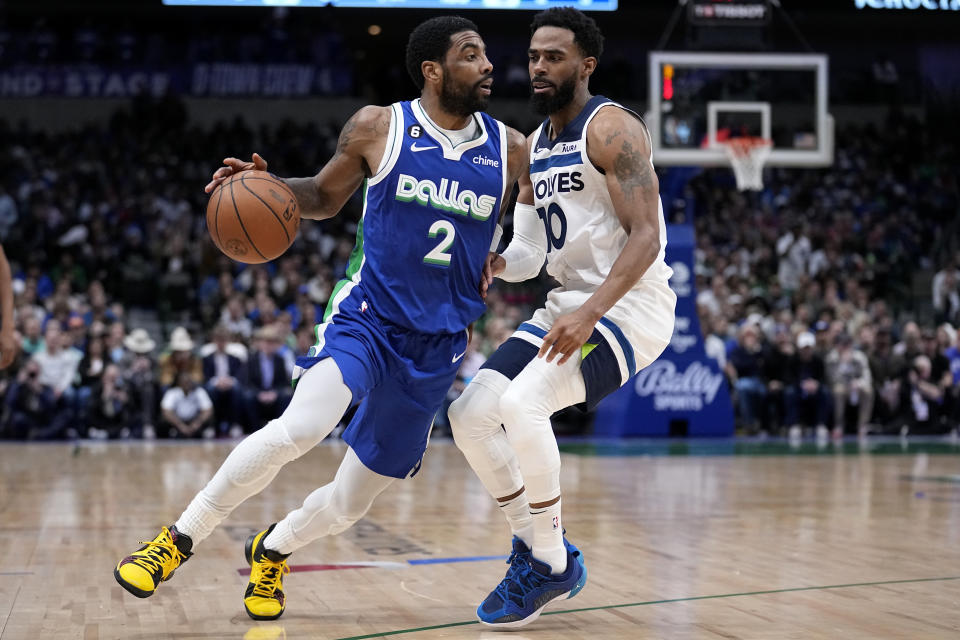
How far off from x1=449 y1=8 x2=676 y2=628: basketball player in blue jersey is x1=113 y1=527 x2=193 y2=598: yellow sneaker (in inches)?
42.1

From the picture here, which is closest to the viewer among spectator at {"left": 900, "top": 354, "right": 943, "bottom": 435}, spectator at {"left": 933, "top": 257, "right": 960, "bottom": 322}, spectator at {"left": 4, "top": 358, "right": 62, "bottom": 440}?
spectator at {"left": 4, "top": 358, "right": 62, "bottom": 440}

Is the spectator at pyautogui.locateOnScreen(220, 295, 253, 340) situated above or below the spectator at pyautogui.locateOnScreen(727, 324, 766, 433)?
above

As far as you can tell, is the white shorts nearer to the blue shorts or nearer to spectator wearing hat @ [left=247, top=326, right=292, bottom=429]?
the blue shorts

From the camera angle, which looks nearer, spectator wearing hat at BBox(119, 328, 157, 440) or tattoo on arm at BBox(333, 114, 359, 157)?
tattoo on arm at BBox(333, 114, 359, 157)

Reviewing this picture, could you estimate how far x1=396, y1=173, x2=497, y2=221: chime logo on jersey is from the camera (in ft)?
14.3

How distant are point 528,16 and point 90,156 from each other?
8.35 meters

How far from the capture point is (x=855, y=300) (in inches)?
683

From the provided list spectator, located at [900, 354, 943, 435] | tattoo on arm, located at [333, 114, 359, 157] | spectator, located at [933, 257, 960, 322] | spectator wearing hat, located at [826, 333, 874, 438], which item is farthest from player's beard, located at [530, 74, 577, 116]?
spectator, located at [933, 257, 960, 322]

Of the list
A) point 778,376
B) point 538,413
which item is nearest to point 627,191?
point 538,413

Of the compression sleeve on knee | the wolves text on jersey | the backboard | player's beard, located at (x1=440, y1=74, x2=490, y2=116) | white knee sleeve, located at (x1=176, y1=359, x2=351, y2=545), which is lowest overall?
white knee sleeve, located at (x1=176, y1=359, x2=351, y2=545)

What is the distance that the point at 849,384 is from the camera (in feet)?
50.2

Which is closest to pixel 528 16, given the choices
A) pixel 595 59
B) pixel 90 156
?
pixel 90 156

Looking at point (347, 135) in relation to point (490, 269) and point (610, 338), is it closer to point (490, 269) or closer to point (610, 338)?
point (490, 269)

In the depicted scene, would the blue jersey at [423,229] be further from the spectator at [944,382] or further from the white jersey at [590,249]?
the spectator at [944,382]
